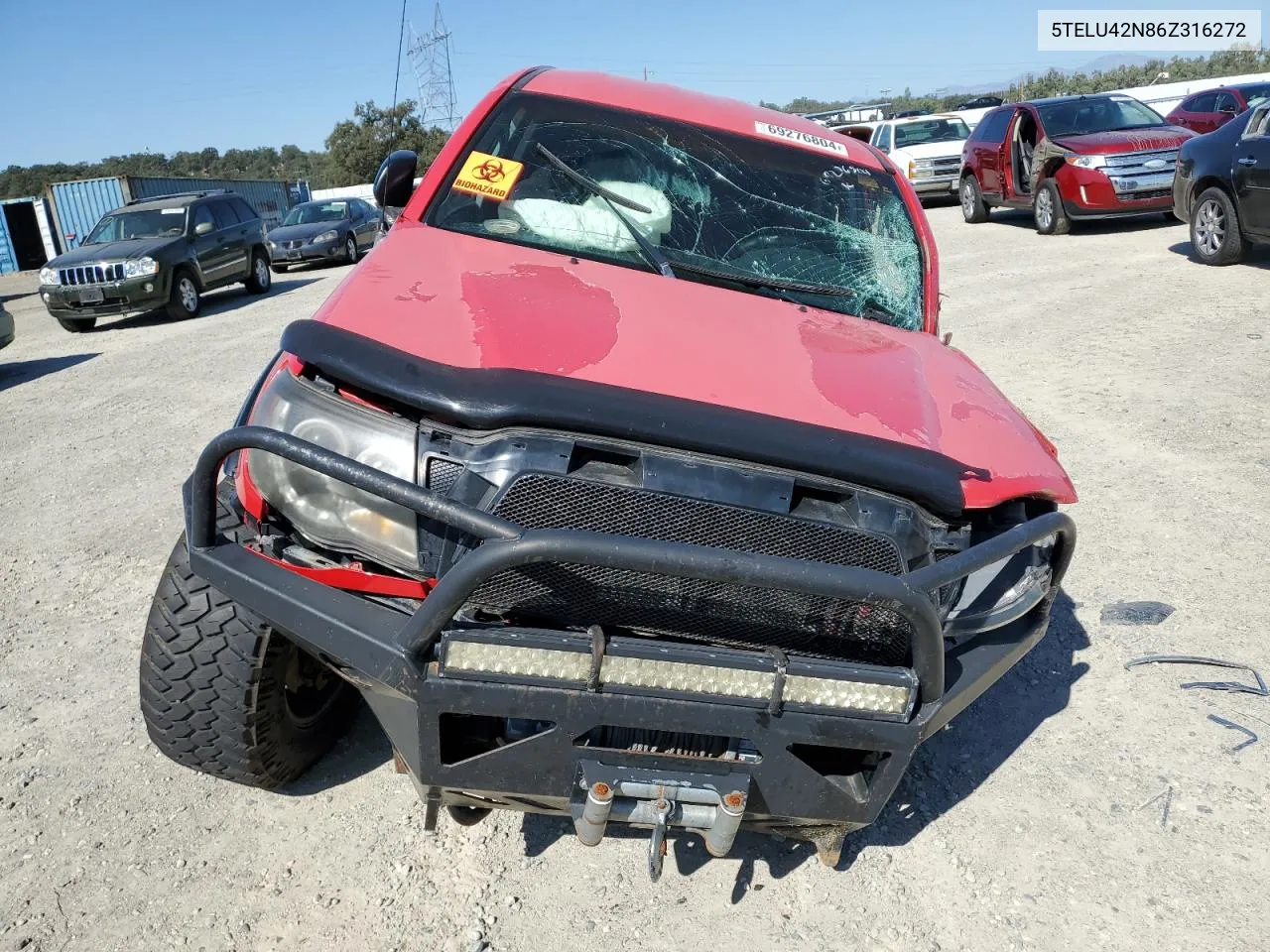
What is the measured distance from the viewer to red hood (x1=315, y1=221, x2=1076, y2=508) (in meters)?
2.22

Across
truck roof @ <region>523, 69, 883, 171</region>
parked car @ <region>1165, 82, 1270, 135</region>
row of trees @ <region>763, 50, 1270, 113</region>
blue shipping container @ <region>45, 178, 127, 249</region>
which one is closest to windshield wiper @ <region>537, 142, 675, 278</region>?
truck roof @ <region>523, 69, 883, 171</region>

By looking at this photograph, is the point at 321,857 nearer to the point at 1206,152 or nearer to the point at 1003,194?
the point at 1206,152

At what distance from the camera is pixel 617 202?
3264mm

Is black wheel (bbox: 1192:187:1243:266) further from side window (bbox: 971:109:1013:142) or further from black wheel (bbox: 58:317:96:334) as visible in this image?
black wheel (bbox: 58:317:96:334)

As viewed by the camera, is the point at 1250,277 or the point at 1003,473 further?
the point at 1250,277

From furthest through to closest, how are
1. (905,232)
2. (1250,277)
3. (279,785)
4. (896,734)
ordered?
(1250,277)
(905,232)
(279,785)
(896,734)

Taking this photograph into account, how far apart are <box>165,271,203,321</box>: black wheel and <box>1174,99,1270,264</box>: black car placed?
468 inches

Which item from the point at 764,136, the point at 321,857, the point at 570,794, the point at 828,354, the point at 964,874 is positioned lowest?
the point at 964,874

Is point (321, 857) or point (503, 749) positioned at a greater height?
point (503, 749)

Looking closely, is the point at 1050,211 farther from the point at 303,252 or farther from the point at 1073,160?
the point at 303,252

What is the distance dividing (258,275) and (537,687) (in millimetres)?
15063

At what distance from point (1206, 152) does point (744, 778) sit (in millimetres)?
10358

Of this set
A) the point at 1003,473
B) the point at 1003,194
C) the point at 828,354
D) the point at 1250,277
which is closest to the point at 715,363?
the point at 828,354

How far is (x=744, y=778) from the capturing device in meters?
2.03
